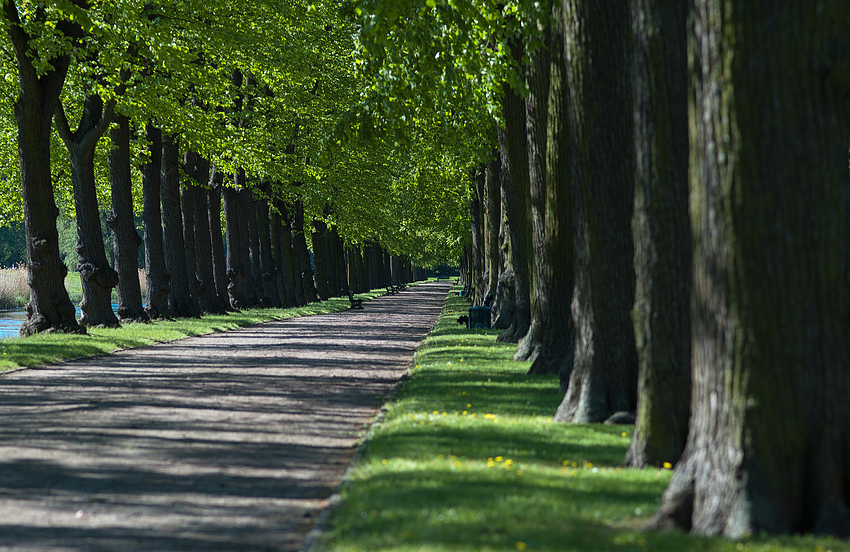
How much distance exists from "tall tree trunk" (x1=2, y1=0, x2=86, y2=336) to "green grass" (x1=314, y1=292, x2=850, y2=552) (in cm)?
1212

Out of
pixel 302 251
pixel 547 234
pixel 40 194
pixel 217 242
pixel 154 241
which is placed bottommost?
pixel 547 234

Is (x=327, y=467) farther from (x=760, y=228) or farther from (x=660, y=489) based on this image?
(x=760, y=228)

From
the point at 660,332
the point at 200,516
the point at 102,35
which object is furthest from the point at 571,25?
the point at 102,35

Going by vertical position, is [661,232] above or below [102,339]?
above

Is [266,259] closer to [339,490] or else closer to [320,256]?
[320,256]

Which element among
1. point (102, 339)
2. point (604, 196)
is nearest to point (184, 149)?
point (102, 339)

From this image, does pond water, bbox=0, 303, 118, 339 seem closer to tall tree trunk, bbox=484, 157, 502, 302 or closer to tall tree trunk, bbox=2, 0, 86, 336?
tall tree trunk, bbox=2, 0, 86, 336

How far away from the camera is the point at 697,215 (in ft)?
19.0

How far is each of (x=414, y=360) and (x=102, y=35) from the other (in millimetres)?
9093

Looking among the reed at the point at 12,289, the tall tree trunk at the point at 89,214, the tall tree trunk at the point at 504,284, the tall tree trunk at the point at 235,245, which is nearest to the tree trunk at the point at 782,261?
the tall tree trunk at the point at 504,284

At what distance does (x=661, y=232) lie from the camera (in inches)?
312

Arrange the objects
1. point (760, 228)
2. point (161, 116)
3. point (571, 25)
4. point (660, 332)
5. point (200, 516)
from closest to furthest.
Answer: point (760, 228)
point (200, 516)
point (660, 332)
point (571, 25)
point (161, 116)

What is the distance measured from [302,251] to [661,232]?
139ft

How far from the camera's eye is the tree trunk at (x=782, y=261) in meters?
5.46
